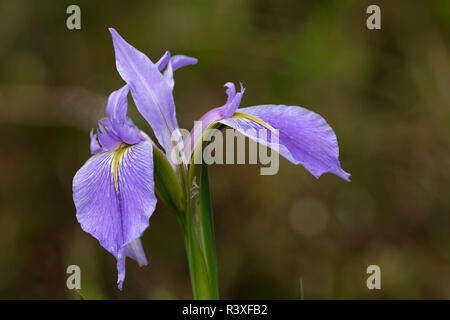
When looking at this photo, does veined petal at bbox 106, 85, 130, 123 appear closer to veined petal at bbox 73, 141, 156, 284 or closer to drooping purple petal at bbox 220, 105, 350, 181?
veined petal at bbox 73, 141, 156, 284

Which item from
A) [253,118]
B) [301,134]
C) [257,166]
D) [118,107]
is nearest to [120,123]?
[118,107]

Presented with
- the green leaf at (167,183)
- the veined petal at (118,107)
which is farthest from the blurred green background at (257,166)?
the green leaf at (167,183)

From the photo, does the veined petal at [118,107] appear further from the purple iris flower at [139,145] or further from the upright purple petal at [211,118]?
the upright purple petal at [211,118]

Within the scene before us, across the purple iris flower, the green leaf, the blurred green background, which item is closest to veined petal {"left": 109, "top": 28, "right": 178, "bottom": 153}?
the purple iris flower

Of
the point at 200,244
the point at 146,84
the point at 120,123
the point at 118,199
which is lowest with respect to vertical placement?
the point at 200,244

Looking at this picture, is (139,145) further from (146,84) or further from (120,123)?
(146,84)
